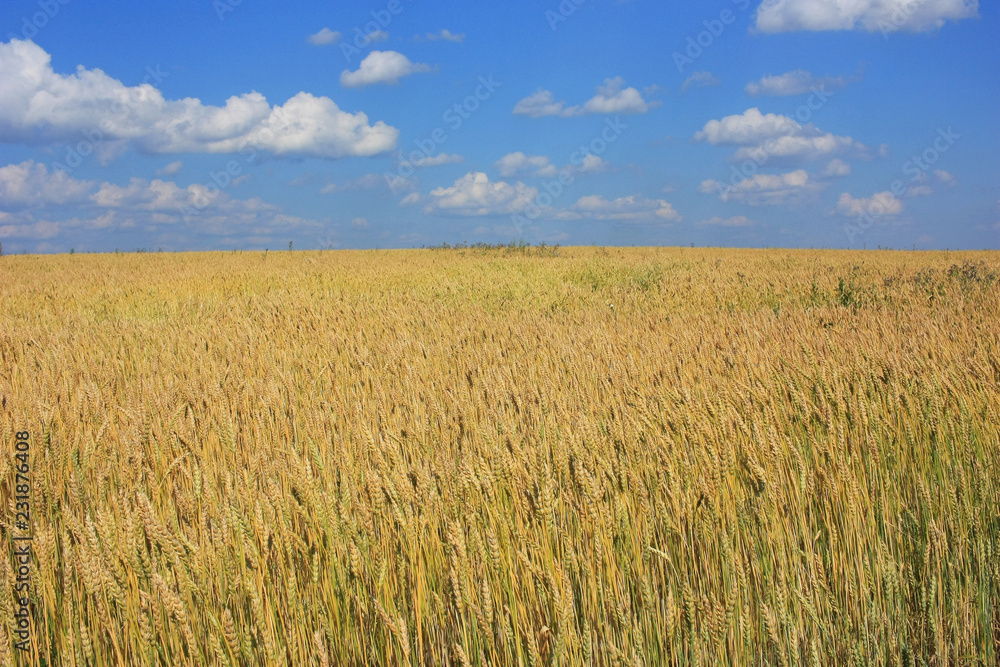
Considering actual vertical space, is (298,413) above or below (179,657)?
above

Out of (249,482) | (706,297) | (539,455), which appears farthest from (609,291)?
(249,482)

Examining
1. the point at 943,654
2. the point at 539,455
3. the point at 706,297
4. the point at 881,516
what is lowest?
the point at 943,654

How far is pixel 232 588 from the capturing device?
1.54 meters

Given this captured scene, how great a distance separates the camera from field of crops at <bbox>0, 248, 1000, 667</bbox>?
1511 mm

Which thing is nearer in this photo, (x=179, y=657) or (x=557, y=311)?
(x=179, y=657)

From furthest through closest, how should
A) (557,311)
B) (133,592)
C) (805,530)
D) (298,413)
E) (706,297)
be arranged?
(706,297), (557,311), (298,413), (805,530), (133,592)

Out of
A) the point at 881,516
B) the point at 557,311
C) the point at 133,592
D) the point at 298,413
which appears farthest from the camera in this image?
the point at 557,311

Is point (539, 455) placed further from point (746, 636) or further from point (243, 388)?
point (243, 388)

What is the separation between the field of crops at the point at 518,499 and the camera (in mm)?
1511

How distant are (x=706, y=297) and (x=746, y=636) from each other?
23.9 feet

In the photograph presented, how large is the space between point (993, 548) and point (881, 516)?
0.31m

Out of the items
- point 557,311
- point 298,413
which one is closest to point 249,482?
point 298,413

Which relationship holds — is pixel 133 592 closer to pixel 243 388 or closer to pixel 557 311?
pixel 243 388

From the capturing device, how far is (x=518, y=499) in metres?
1.84
